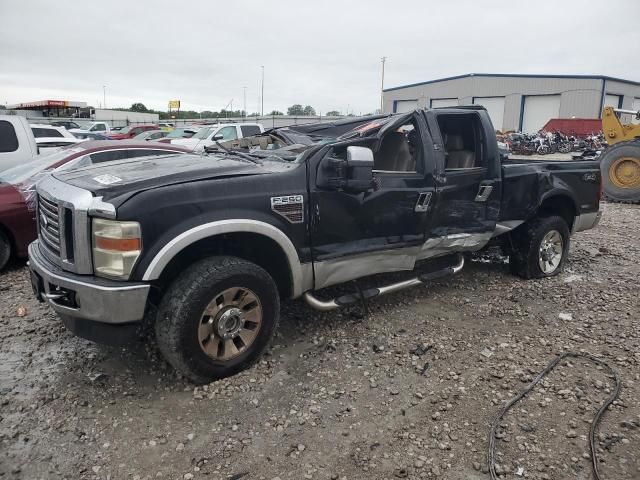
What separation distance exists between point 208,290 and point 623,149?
1137 centimetres

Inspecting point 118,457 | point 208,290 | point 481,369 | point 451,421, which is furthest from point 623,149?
point 118,457

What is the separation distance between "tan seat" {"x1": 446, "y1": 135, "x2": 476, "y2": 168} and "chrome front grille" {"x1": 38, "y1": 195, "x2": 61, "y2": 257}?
11.6ft

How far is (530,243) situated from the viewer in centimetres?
532

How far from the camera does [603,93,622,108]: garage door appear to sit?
115ft

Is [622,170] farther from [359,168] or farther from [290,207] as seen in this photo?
[290,207]

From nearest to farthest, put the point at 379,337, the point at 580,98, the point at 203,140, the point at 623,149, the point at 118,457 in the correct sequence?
the point at 118,457 < the point at 379,337 < the point at 623,149 < the point at 203,140 < the point at 580,98

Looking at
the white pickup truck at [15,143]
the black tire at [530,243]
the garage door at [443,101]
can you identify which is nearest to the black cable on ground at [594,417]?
the black tire at [530,243]

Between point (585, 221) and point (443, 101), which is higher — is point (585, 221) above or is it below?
below

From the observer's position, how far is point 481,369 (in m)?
3.58

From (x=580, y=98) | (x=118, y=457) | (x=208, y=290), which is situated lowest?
(x=118, y=457)

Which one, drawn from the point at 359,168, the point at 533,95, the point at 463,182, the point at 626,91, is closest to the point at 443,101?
the point at 533,95

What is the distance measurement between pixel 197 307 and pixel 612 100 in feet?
134

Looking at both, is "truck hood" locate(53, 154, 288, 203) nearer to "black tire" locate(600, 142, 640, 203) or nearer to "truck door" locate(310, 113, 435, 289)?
"truck door" locate(310, 113, 435, 289)

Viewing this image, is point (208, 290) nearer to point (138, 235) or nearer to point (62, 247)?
point (138, 235)
